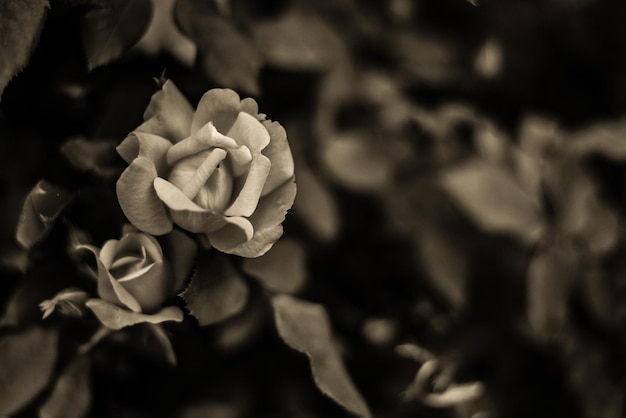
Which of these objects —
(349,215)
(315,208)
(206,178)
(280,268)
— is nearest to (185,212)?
(206,178)

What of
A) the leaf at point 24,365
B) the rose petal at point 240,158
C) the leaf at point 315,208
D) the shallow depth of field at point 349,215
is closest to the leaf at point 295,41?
the shallow depth of field at point 349,215

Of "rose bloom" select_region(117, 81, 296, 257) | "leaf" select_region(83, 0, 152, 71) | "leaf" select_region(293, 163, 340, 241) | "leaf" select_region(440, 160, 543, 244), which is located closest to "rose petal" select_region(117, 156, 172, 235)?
"rose bloom" select_region(117, 81, 296, 257)

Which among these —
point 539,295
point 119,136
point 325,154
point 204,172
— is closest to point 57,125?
point 119,136

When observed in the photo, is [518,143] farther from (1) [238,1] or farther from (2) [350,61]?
(1) [238,1]

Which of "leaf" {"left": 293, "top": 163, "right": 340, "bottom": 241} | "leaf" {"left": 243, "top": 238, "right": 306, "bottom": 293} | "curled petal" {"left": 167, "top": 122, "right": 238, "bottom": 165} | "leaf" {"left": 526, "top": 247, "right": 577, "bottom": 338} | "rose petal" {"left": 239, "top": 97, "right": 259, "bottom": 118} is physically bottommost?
"leaf" {"left": 526, "top": 247, "right": 577, "bottom": 338}

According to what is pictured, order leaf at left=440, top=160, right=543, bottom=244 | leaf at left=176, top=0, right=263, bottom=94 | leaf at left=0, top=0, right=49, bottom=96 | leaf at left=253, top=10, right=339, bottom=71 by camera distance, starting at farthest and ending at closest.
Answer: leaf at left=440, top=160, right=543, bottom=244 < leaf at left=253, top=10, right=339, bottom=71 < leaf at left=176, top=0, right=263, bottom=94 < leaf at left=0, top=0, right=49, bottom=96

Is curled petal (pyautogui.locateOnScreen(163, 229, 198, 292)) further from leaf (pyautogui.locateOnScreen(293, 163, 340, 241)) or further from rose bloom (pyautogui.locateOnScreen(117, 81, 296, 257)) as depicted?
leaf (pyautogui.locateOnScreen(293, 163, 340, 241))

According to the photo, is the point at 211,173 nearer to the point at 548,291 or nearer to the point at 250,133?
the point at 250,133
